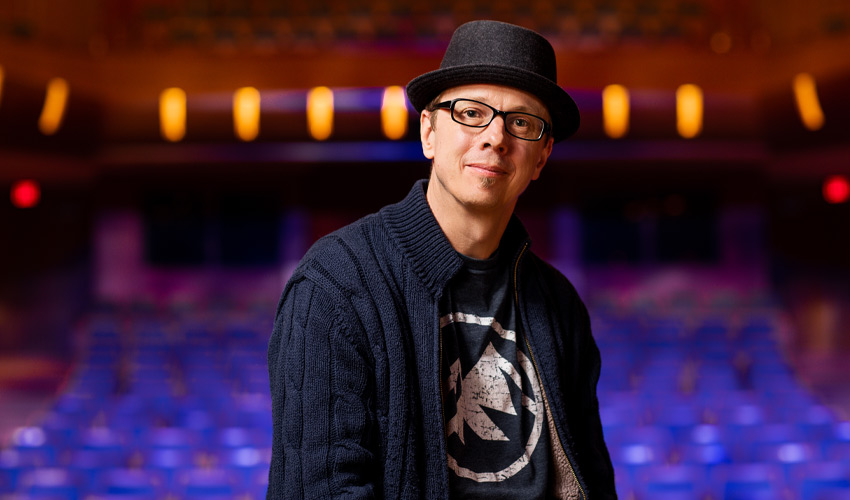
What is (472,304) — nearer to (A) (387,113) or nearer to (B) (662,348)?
(B) (662,348)

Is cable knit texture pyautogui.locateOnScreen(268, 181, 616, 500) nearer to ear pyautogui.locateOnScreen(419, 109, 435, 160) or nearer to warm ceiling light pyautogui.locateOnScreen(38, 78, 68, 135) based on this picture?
ear pyautogui.locateOnScreen(419, 109, 435, 160)

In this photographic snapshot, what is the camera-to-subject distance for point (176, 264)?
691 cm

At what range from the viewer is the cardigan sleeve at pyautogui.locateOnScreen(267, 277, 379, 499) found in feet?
2.11

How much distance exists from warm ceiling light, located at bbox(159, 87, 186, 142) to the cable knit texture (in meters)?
5.74

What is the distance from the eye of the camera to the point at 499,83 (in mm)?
740

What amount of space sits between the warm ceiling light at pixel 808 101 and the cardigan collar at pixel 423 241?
5621 mm

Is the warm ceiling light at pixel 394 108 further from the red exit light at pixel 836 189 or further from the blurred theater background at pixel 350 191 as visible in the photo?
the red exit light at pixel 836 189

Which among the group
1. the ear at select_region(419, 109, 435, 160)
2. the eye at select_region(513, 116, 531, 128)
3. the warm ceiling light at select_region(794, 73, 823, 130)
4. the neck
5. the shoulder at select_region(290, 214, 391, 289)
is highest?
the warm ceiling light at select_region(794, 73, 823, 130)

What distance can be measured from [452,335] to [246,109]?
558 centimetres

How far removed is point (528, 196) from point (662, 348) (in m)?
2.62

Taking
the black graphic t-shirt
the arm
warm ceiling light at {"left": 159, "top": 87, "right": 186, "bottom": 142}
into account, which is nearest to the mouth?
the black graphic t-shirt

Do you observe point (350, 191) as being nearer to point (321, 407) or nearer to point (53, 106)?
point (53, 106)

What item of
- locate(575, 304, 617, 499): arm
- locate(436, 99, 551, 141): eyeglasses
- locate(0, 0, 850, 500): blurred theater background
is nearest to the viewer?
locate(436, 99, 551, 141): eyeglasses

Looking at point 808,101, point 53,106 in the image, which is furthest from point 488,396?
point 53,106
